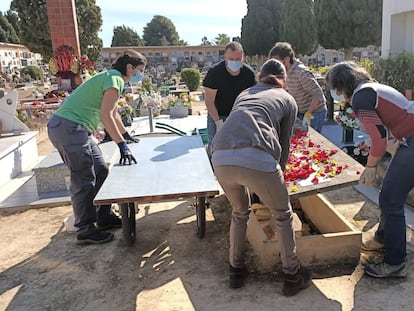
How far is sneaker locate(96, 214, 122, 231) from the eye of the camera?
391 centimetres

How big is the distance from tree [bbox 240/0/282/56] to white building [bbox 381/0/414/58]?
72.3ft

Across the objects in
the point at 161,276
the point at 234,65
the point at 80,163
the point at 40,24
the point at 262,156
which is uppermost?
the point at 40,24

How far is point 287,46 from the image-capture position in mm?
4160

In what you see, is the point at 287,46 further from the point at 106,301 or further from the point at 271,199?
the point at 106,301

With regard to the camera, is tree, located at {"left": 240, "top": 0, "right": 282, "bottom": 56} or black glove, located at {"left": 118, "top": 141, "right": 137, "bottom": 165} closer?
black glove, located at {"left": 118, "top": 141, "right": 137, "bottom": 165}

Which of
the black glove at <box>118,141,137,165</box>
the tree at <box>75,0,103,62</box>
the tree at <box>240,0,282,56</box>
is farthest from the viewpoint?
the tree at <box>240,0,282,56</box>

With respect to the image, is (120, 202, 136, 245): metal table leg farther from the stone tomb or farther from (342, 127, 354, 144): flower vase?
(342, 127, 354, 144): flower vase

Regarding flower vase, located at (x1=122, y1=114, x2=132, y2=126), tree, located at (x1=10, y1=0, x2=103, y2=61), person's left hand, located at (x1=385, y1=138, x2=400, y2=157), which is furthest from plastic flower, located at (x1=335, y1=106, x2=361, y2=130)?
tree, located at (x1=10, y1=0, x2=103, y2=61)

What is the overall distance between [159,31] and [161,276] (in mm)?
73970

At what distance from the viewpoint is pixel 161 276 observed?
302cm

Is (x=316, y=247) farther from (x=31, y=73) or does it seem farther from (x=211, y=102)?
(x=31, y=73)

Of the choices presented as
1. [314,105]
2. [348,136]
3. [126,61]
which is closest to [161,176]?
[126,61]

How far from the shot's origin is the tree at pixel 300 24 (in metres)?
27.6

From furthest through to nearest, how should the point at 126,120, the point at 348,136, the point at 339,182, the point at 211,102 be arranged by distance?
the point at 126,120
the point at 348,136
the point at 211,102
the point at 339,182
